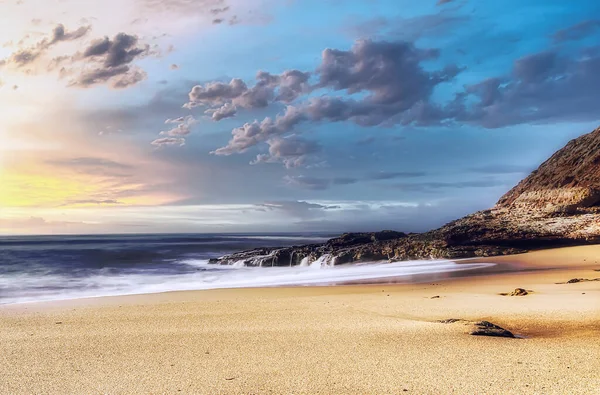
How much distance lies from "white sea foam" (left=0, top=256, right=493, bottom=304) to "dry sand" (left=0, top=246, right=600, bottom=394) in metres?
7.99

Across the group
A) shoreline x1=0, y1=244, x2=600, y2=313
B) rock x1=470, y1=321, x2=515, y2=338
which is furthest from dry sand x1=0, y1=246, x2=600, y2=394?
shoreline x1=0, y1=244, x2=600, y2=313

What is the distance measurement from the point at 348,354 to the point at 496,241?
20418 mm

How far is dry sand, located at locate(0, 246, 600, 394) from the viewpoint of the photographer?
493cm

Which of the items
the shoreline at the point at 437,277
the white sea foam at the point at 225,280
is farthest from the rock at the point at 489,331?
the white sea foam at the point at 225,280

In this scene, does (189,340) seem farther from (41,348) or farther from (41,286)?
(41,286)

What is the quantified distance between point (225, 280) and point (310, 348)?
17.9 metres

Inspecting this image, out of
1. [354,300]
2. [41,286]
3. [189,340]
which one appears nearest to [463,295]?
[354,300]

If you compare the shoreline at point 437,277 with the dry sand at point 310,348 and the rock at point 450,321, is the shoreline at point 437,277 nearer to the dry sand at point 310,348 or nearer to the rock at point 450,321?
the dry sand at point 310,348

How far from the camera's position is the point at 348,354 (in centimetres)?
604

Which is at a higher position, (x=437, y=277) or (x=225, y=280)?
(x=437, y=277)

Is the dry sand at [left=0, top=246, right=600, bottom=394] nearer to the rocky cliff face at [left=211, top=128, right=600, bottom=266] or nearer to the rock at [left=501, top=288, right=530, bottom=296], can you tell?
the rock at [left=501, top=288, right=530, bottom=296]

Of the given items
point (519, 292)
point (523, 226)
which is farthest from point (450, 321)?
point (523, 226)

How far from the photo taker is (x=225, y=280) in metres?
23.7

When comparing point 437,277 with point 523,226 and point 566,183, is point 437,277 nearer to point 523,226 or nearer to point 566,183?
point 523,226
